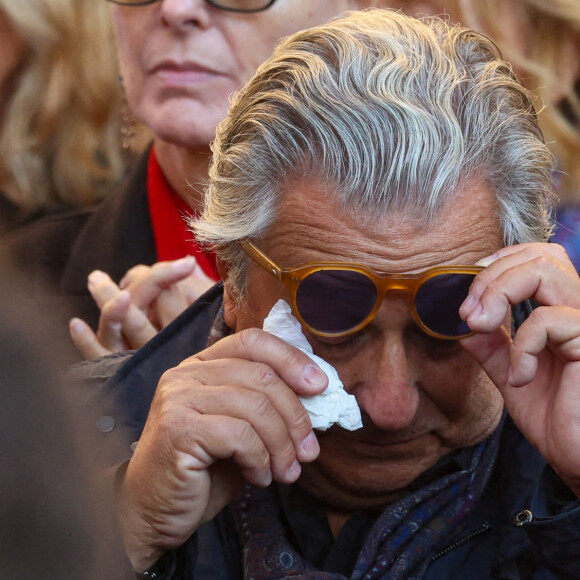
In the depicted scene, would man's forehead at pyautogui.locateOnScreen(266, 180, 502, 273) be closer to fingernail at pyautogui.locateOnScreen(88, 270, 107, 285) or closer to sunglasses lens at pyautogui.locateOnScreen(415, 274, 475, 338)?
sunglasses lens at pyautogui.locateOnScreen(415, 274, 475, 338)

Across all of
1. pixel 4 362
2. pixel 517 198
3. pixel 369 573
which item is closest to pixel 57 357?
pixel 4 362

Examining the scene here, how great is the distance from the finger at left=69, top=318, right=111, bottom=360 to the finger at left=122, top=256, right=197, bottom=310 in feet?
0.57

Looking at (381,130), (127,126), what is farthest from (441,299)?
(127,126)

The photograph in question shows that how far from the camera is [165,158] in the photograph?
3.96m

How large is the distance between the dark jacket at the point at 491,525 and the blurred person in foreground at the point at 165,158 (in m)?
0.65

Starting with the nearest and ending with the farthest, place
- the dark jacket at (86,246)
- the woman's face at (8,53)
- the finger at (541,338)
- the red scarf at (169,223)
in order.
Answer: the finger at (541,338), the red scarf at (169,223), the dark jacket at (86,246), the woman's face at (8,53)

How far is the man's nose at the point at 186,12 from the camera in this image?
11.6 feet

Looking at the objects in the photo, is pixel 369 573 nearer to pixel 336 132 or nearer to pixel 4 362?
pixel 336 132

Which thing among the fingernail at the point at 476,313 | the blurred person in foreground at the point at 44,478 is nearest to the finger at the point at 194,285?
the fingernail at the point at 476,313

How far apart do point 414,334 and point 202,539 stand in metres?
0.70

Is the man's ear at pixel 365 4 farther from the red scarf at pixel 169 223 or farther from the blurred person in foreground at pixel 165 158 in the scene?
the red scarf at pixel 169 223

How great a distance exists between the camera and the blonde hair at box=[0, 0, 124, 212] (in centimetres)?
444

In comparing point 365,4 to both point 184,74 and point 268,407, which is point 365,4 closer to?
point 184,74

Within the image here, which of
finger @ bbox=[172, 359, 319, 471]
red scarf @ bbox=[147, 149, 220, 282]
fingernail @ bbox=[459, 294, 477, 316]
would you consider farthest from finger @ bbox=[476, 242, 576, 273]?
red scarf @ bbox=[147, 149, 220, 282]
